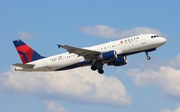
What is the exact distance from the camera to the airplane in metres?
105

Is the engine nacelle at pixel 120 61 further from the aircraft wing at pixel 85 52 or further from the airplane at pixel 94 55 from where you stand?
the aircraft wing at pixel 85 52

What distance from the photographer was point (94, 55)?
10781 cm

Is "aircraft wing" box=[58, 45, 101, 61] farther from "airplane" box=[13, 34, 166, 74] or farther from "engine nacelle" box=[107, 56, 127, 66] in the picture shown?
"engine nacelle" box=[107, 56, 127, 66]

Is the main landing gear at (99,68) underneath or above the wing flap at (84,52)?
underneath

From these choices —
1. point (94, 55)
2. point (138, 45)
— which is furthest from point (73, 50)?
point (138, 45)

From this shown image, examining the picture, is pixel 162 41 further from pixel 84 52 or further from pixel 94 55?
pixel 84 52

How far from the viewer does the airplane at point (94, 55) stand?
105 metres

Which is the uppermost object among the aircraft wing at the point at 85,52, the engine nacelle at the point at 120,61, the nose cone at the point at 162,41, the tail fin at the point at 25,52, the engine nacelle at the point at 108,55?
the tail fin at the point at 25,52

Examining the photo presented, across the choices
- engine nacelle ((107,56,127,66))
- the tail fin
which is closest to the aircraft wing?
engine nacelle ((107,56,127,66))

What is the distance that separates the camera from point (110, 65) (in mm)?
113750

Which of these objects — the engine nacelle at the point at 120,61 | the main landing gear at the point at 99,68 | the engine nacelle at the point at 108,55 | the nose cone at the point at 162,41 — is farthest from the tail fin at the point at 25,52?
the nose cone at the point at 162,41

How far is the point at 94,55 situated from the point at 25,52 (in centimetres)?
1671

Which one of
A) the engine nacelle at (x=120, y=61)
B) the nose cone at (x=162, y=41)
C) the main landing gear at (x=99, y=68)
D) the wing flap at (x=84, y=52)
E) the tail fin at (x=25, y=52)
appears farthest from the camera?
the tail fin at (x=25, y=52)

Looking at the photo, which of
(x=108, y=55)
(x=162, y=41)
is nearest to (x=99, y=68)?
(x=108, y=55)
